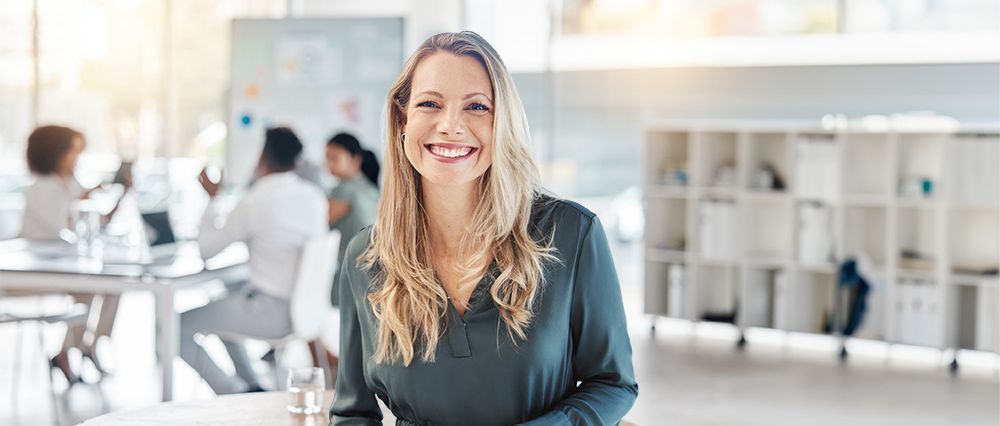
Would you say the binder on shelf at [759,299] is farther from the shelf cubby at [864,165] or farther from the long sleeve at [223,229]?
the long sleeve at [223,229]

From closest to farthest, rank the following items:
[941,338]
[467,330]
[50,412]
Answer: [467,330] → [50,412] → [941,338]

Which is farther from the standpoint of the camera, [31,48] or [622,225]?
[622,225]

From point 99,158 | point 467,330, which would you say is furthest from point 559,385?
point 99,158

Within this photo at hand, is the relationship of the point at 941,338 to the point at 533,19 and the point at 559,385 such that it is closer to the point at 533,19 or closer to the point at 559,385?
the point at 533,19

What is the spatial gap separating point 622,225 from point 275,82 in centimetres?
335

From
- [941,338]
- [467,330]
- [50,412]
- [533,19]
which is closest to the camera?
[467,330]

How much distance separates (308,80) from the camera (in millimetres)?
7676

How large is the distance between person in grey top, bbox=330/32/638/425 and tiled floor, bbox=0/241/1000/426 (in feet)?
11.6

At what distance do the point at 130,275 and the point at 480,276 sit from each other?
10.7ft

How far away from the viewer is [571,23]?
30.1 feet

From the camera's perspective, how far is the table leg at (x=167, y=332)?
4.65 metres

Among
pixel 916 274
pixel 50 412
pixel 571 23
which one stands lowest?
pixel 50 412

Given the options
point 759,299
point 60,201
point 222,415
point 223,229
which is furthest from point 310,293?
point 759,299

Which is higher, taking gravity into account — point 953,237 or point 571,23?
point 571,23
